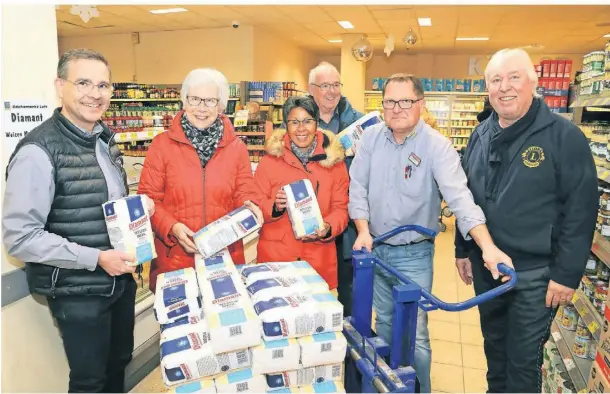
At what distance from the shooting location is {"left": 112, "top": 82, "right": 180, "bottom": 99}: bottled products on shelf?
8.24 meters

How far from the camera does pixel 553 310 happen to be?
2.10 metres

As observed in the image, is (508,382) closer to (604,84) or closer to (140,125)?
(604,84)

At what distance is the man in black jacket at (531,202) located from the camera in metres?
1.99

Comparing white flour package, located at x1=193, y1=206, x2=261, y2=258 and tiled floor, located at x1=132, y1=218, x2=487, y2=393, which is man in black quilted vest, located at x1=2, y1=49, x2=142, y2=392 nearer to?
white flour package, located at x1=193, y1=206, x2=261, y2=258

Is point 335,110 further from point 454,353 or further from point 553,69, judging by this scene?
point 553,69

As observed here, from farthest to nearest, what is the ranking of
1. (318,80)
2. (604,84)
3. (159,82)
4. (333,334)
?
(159,82) < (318,80) < (604,84) < (333,334)

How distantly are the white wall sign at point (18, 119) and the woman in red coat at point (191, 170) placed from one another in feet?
1.78

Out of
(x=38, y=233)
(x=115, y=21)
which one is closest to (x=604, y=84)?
(x=38, y=233)

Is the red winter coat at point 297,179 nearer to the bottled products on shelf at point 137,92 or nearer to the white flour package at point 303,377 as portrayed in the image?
the white flour package at point 303,377

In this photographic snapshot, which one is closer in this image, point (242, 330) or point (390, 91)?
point (242, 330)

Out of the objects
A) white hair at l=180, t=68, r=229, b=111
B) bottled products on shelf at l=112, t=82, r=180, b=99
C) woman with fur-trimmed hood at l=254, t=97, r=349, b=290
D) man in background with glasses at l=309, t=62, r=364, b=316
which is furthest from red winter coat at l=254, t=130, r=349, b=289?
bottled products on shelf at l=112, t=82, r=180, b=99

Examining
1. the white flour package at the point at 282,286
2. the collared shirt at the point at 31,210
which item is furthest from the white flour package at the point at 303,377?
the collared shirt at the point at 31,210

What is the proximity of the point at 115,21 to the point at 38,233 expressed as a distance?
34.1 feet

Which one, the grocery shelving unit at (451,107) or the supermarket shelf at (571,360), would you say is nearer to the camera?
the supermarket shelf at (571,360)
